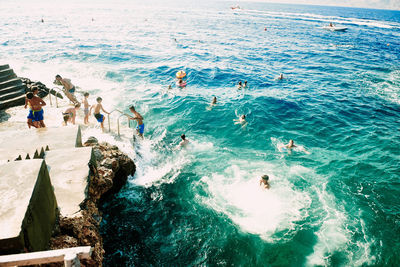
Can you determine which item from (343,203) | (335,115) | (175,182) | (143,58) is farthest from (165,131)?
(143,58)

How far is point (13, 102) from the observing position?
43.1ft

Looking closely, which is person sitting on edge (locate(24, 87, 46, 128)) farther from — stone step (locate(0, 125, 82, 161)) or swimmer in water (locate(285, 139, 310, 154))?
swimmer in water (locate(285, 139, 310, 154))

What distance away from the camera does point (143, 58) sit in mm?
31469

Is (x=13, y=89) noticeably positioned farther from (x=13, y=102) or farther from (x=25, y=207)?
(x=25, y=207)

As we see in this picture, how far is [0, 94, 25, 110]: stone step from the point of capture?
12.7 m

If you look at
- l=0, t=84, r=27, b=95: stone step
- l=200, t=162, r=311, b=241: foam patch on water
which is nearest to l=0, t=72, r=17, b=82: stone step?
l=0, t=84, r=27, b=95: stone step

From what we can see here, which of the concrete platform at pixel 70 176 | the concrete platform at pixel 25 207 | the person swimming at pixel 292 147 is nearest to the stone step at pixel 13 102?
the concrete platform at pixel 70 176

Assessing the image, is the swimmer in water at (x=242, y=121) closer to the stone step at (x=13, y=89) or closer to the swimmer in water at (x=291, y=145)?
the swimmer in water at (x=291, y=145)

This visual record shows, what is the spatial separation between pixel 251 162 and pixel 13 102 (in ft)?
45.3

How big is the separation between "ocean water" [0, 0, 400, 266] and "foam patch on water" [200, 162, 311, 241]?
2.0 inches

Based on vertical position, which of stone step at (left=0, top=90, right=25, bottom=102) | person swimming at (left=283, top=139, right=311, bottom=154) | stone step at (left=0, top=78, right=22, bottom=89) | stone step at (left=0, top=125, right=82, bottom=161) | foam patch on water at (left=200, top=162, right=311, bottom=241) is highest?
stone step at (left=0, top=125, right=82, bottom=161)

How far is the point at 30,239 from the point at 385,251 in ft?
32.6

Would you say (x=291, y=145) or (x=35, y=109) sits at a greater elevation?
(x=35, y=109)

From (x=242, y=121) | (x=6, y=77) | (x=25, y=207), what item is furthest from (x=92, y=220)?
(x=6, y=77)
